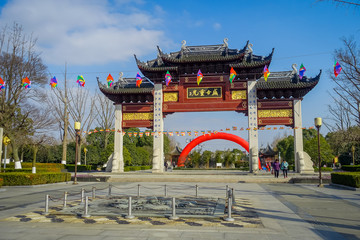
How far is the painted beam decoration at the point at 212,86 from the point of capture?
2362 centimetres

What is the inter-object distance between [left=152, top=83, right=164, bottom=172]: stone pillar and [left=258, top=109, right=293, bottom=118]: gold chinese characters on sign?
8202 mm

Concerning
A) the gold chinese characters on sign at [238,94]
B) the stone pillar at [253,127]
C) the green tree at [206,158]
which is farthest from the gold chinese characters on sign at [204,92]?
the green tree at [206,158]

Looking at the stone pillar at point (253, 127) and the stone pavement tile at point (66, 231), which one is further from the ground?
the stone pillar at point (253, 127)

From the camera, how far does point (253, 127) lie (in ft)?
76.5

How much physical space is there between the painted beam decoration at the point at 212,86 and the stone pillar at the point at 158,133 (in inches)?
15.4

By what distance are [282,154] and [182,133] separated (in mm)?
32601

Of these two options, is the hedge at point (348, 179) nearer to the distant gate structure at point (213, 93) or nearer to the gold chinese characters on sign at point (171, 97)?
the distant gate structure at point (213, 93)

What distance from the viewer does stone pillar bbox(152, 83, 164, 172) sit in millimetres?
24031

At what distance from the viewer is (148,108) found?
25250mm

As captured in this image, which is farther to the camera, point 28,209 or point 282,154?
point 282,154

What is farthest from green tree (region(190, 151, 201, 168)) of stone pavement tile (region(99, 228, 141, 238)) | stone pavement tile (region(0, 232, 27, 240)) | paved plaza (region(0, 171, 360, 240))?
stone pavement tile (region(0, 232, 27, 240))

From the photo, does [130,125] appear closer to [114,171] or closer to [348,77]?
[114,171]

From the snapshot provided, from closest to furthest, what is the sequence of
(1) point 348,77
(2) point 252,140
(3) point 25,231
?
(3) point 25,231 < (1) point 348,77 < (2) point 252,140

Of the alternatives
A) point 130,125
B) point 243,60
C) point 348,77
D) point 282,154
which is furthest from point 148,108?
point 282,154
